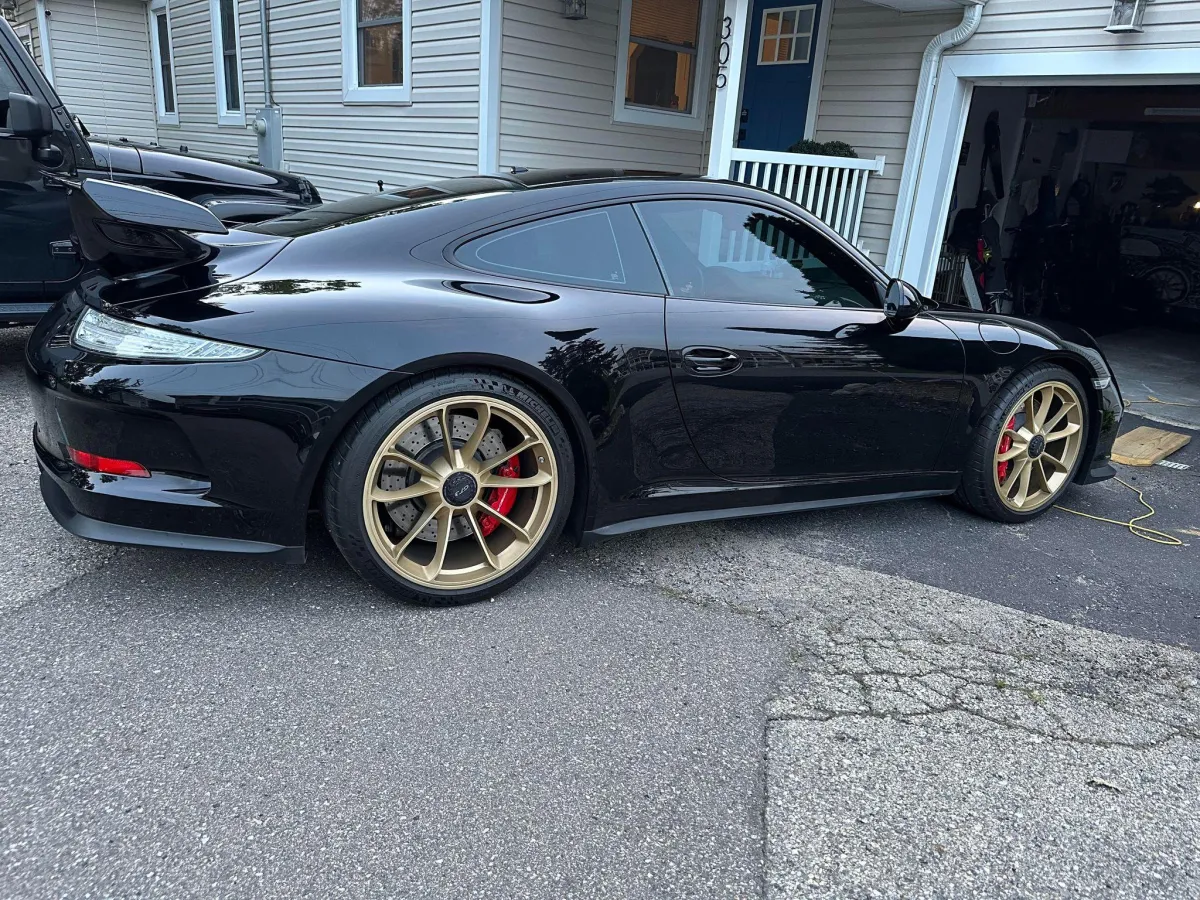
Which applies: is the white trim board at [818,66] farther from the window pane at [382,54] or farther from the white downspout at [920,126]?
the window pane at [382,54]

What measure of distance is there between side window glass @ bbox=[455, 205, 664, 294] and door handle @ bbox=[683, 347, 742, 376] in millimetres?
252

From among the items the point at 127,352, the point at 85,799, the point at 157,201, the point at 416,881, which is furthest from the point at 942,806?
the point at 157,201

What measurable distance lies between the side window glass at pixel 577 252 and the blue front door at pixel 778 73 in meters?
5.73

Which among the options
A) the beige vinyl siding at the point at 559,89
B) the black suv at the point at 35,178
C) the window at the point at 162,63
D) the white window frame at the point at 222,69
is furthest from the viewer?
the window at the point at 162,63

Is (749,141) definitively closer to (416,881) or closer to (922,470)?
(922,470)

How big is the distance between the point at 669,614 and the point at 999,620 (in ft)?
3.92

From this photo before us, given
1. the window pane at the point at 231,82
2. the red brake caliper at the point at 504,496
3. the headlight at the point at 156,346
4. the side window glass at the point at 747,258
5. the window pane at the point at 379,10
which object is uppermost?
the window pane at the point at 379,10

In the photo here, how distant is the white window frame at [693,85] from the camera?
838 centimetres

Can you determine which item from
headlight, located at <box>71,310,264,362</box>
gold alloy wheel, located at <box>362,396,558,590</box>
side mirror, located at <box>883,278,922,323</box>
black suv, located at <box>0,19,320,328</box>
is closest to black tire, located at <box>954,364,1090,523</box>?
side mirror, located at <box>883,278,922,323</box>

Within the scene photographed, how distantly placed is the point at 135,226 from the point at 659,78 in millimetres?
7286

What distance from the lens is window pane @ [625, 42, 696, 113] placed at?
8.69 meters

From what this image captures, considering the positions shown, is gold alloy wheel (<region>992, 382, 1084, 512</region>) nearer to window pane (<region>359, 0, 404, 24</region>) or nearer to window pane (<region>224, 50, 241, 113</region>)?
window pane (<region>359, 0, 404, 24</region>)

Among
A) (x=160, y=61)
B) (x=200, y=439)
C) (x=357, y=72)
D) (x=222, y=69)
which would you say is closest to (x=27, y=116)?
(x=200, y=439)

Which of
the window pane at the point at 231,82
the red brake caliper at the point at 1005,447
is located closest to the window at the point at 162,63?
the window pane at the point at 231,82
